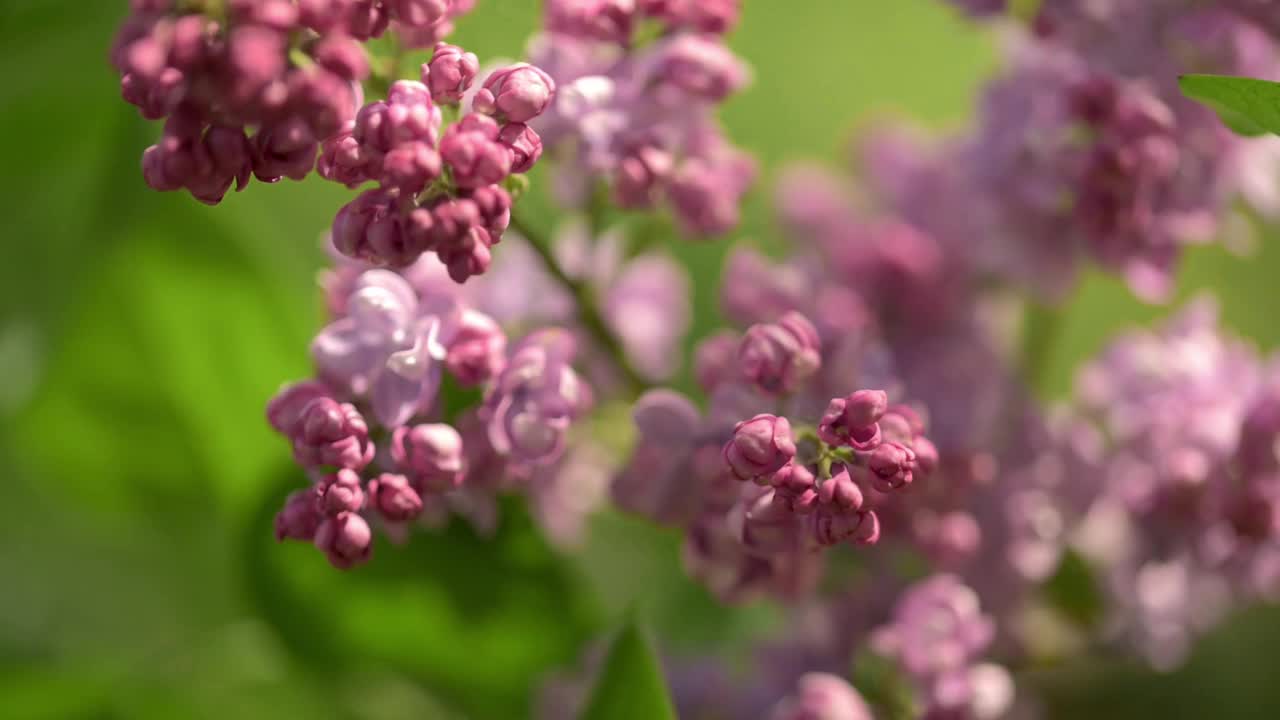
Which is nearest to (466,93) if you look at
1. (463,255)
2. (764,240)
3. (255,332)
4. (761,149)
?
(463,255)

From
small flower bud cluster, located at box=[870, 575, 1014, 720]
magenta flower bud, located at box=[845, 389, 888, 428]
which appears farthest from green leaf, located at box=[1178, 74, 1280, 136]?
small flower bud cluster, located at box=[870, 575, 1014, 720]

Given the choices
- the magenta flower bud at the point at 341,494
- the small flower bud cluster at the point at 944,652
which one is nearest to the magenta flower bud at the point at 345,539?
the magenta flower bud at the point at 341,494

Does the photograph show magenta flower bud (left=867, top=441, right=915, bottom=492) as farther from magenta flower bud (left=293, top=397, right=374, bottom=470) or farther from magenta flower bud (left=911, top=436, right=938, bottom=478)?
magenta flower bud (left=293, top=397, right=374, bottom=470)

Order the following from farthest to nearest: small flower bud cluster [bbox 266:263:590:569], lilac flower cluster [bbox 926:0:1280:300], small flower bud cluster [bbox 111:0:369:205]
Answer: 1. lilac flower cluster [bbox 926:0:1280:300]
2. small flower bud cluster [bbox 266:263:590:569]
3. small flower bud cluster [bbox 111:0:369:205]

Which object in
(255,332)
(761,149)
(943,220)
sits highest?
(761,149)

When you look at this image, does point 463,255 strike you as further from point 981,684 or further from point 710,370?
point 981,684

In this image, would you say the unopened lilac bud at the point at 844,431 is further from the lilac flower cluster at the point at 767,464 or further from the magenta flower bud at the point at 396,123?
the magenta flower bud at the point at 396,123
